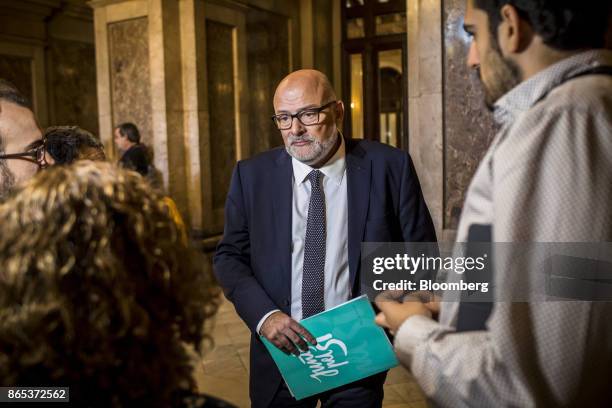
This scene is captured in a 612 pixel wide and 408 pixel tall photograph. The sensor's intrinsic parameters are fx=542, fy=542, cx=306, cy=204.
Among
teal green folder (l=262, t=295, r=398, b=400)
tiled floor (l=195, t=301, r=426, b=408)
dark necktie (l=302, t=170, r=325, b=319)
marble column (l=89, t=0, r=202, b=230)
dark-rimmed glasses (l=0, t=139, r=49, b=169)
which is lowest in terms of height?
tiled floor (l=195, t=301, r=426, b=408)

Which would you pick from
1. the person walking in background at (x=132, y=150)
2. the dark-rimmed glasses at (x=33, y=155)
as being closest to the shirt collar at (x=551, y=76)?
the dark-rimmed glasses at (x=33, y=155)

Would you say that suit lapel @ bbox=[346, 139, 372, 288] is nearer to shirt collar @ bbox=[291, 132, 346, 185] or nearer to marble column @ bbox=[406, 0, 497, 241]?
shirt collar @ bbox=[291, 132, 346, 185]

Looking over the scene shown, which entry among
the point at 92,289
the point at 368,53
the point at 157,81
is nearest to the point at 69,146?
the point at 92,289

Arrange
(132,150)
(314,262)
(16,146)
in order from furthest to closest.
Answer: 1. (132,150)
2. (314,262)
3. (16,146)

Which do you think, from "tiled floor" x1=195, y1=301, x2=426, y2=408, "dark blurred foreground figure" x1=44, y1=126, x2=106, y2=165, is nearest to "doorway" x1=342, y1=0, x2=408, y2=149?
"tiled floor" x1=195, y1=301, x2=426, y2=408

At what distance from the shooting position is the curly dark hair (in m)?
1.03

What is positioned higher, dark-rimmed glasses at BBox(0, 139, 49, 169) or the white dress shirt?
dark-rimmed glasses at BBox(0, 139, 49, 169)

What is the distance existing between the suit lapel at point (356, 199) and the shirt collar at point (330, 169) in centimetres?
3

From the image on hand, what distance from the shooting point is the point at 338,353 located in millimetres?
1797

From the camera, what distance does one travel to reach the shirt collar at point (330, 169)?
7.17 feet

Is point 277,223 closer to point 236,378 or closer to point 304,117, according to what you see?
point 304,117

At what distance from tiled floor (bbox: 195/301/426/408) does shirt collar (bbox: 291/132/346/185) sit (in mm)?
1578

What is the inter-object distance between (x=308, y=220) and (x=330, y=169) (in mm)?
242

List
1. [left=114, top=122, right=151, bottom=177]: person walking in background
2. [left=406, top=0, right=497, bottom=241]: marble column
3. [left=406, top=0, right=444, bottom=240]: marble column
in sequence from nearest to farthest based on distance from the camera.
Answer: [left=406, top=0, right=497, bottom=241]: marble column < [left=406, top=0, right=444, bottom=240]: marble column < [left=114, top=122, right=151, bottom=177]: person walking in background
